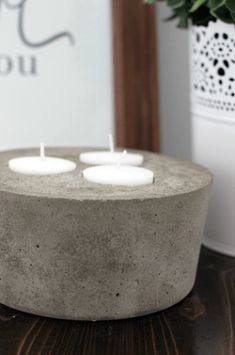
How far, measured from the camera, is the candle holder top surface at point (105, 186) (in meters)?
0.46

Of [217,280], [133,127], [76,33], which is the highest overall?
[76,33]

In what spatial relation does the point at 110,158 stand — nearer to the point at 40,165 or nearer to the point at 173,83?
the point at 40,165

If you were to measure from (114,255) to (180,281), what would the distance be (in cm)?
8

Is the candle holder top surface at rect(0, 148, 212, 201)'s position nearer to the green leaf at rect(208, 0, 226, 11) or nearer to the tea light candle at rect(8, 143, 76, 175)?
the tea light candle at rect(8, 143, 76, 175)

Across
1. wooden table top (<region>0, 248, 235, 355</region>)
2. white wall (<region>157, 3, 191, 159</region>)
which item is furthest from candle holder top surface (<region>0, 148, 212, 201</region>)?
white wall (<region>157, 3, 191, 159</region>)

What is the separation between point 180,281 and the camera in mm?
512

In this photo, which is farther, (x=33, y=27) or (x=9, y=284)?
(x=33, y=27)

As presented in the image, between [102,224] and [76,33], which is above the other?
[76,33]

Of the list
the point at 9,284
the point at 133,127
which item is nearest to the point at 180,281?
the point at 9,284

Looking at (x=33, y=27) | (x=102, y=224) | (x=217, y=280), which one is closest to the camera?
(x=102, y=224)

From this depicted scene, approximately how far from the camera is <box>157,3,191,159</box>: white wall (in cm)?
80

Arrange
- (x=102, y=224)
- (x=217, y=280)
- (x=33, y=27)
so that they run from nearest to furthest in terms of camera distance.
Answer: (x=102, y=224) → (x=217, y=280) → (x=33, y=27)

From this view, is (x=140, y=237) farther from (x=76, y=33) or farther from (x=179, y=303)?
(x=76, y=33)

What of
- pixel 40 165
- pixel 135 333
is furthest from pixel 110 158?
pixel 135 333
